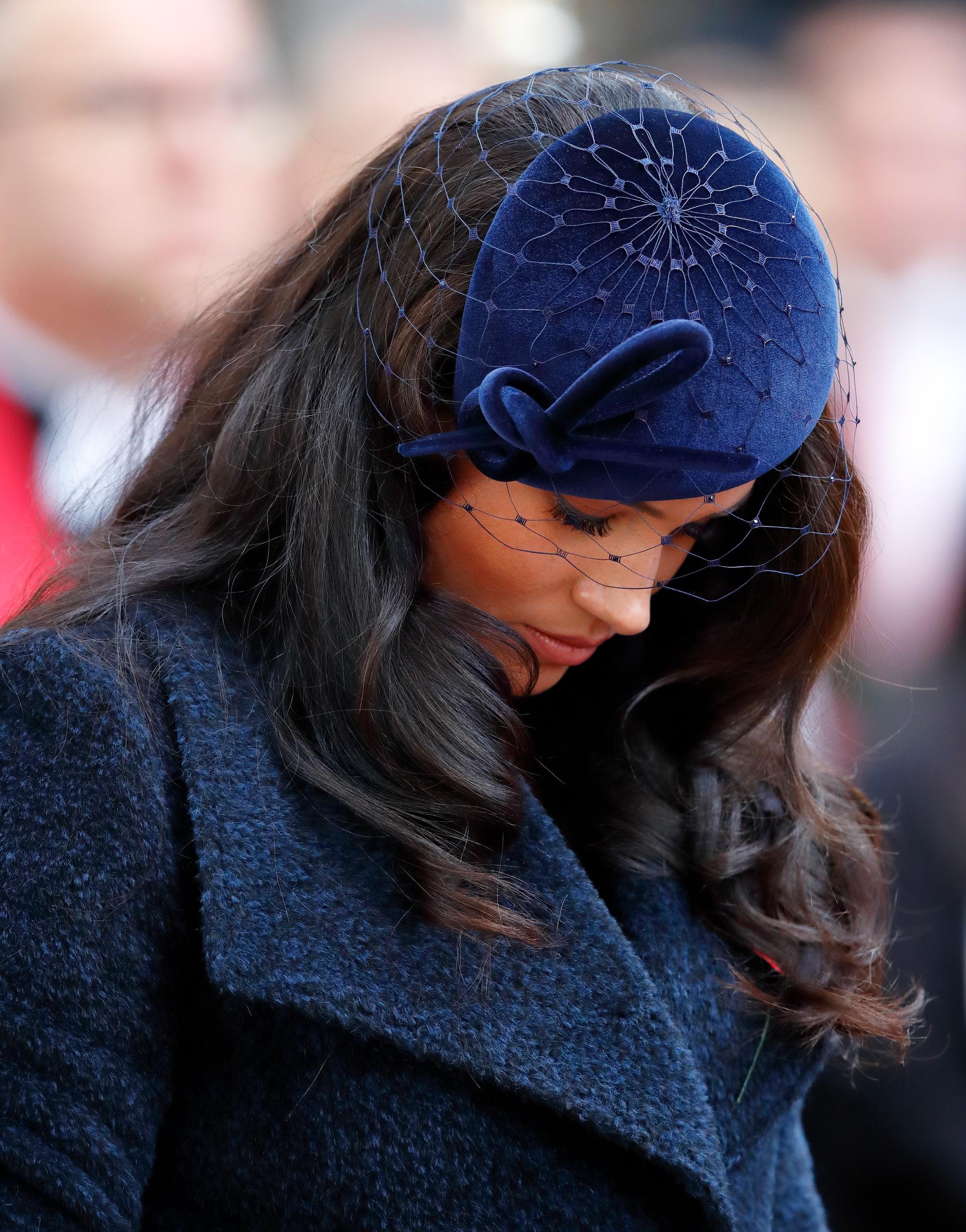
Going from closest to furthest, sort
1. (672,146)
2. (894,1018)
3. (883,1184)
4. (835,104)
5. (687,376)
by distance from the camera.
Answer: (687,376), (672,146), (894,1018), (883,1184), (835,104)

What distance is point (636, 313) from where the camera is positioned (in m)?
0.84

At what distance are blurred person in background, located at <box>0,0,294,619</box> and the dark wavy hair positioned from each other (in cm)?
65

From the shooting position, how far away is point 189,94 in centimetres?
204

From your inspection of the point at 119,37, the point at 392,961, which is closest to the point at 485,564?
the point at 392,961

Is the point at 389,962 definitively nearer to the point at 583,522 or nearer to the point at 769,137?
the point at 583,522

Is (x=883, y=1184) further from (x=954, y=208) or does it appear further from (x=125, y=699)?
(x=954, y=208)

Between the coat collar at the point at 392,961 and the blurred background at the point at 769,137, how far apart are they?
21.7 inches

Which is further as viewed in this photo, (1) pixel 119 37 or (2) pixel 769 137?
(2) pixel 769 137

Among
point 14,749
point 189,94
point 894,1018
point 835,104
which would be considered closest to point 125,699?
point 14,749

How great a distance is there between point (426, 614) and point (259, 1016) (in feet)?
1.15

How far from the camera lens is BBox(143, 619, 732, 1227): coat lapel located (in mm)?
818

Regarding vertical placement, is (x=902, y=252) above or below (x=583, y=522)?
below

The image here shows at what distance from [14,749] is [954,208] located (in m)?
2.51

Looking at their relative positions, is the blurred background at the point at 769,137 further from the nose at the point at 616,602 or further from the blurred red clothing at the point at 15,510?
the nose at the point at 616,602
